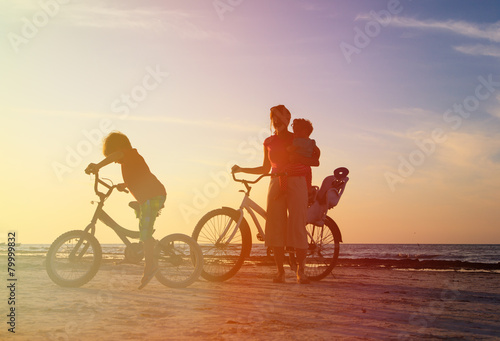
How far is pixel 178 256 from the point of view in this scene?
21.2ft

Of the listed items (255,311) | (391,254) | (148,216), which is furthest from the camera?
(391,254)

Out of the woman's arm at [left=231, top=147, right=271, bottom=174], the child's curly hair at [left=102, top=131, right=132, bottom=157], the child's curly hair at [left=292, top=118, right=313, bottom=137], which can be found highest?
the child's curly hair at [left=292, top=118, right=313, bottom=137]

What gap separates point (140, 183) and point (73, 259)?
1473 millimetres

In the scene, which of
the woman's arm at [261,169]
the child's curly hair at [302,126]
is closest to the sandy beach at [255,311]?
the woman's arm at [261,169]

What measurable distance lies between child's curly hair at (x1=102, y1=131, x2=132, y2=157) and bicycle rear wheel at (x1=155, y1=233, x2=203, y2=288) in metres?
1.42

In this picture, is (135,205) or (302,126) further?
(302,126)

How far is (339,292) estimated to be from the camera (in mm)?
6070

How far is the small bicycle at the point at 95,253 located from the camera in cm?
644

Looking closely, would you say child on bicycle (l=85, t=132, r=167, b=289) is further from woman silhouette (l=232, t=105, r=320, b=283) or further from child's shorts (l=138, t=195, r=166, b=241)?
woman silhouette (l=232, t=105, r=320, b=283)

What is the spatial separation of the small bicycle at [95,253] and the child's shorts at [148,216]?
181 millimetres

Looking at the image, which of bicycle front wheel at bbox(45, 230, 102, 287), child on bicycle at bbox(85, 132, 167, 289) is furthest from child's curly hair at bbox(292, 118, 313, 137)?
bicycle front wheel at bbox(45, 230, 102, 287)

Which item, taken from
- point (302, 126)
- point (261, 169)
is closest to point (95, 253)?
point (261, 169)

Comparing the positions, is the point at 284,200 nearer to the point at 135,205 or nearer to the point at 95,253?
the point at 135,205

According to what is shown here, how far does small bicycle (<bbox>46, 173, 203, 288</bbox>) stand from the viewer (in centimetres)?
644
